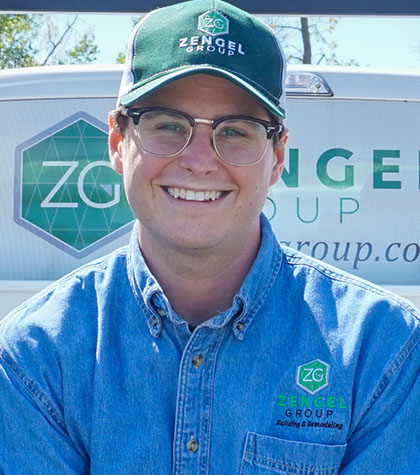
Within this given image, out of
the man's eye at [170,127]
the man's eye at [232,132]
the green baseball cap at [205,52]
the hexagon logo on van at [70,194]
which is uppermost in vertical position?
the green baseball cap at [205,52]

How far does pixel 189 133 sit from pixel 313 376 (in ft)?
2.27

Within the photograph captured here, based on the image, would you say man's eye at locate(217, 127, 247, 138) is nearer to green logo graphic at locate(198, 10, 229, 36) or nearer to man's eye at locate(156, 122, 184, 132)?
man's eye at locate(156, 122, 184, 132)

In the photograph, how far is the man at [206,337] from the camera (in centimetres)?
196

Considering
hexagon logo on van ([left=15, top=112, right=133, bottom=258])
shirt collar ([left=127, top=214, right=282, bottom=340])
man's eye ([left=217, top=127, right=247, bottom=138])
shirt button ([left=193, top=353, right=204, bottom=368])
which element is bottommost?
shirt button ([left=193, top=353, right=204, bottom=368])

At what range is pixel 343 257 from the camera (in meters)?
3.63

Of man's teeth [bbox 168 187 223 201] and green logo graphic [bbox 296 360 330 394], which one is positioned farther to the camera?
man's teeth [bbox 168 187 223 201]

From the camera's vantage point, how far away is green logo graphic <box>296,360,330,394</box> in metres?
1.97

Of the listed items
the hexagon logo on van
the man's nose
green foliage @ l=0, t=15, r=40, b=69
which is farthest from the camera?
green foliage @ l=0, t=15, r=40, b=69

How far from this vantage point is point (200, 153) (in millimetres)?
2031

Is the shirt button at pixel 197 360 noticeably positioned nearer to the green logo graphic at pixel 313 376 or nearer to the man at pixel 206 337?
the man at pixel 206 337

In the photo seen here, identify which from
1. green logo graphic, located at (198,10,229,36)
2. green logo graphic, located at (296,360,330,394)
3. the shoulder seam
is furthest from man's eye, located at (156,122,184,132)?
green logo graphic, located at (296,360,330,394)

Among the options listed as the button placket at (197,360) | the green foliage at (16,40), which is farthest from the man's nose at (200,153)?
the green foliage at (16,40)

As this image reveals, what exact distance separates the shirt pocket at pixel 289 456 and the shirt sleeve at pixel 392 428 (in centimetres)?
4

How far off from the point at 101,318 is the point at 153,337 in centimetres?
15
